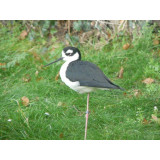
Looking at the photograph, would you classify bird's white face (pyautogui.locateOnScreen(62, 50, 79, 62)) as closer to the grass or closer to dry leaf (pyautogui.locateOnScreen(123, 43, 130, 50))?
the grass

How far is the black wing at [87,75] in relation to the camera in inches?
130

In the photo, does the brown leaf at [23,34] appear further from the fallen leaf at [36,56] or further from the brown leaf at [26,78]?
the brown leaf at [26,78]

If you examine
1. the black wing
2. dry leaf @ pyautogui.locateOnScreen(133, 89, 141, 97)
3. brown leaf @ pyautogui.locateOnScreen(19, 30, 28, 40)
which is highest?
brown leaf @ pyautogui.locateOnScreen(19, 30, 28, 40)

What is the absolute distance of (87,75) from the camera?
133 inches

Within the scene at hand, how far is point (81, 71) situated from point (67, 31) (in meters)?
2.87

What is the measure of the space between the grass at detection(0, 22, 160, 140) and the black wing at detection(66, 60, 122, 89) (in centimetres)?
53

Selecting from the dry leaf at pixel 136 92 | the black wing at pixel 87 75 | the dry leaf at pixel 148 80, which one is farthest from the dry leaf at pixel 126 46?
the black wing at pixel 87 75

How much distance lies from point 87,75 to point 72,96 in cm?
94

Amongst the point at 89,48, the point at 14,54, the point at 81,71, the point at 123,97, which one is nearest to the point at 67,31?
the point at 89,48

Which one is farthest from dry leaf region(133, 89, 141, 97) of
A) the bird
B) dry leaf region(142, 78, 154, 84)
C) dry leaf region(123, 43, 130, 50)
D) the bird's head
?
dry leaf region(123, 43, 130, 50)

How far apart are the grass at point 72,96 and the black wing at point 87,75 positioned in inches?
20.7

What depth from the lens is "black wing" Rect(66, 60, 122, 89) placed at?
3304 mm

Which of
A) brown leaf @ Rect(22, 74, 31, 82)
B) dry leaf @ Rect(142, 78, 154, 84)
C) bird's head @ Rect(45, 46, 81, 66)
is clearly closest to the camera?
bird's head @ Rect(45, 46, 81, 66)

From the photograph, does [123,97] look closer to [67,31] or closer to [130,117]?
[130,117]
